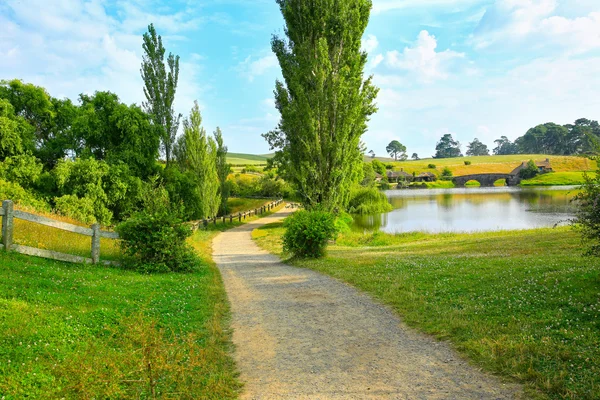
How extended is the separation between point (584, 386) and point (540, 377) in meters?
0.40

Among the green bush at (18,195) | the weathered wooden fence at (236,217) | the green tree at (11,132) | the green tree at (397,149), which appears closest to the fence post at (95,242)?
the green bush at (18,195)

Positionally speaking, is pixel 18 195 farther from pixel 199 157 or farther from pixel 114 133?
pixel 199 157

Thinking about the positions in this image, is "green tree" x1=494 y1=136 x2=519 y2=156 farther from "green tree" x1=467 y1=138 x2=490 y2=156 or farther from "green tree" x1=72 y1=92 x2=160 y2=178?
"green tree" x1=72 y1=92 x2=160 y2=178

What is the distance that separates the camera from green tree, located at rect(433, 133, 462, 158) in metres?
184

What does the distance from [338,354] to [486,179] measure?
112 meters

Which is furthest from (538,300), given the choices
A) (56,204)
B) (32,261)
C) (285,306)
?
(56,204)

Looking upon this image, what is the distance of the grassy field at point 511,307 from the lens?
4.48 m

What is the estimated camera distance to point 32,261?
862cm

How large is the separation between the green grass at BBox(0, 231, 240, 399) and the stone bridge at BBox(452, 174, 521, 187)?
109 m

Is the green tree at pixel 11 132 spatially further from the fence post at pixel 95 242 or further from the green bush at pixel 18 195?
the fence post at pixel 95 242

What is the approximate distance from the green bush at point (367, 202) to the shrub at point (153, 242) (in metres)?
33.3

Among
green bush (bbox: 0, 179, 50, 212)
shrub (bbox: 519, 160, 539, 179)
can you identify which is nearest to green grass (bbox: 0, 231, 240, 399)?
green bush (bbox: 0, 179, 50, 212)

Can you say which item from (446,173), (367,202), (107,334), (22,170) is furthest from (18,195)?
(446,173)

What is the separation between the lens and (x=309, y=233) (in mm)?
14445
